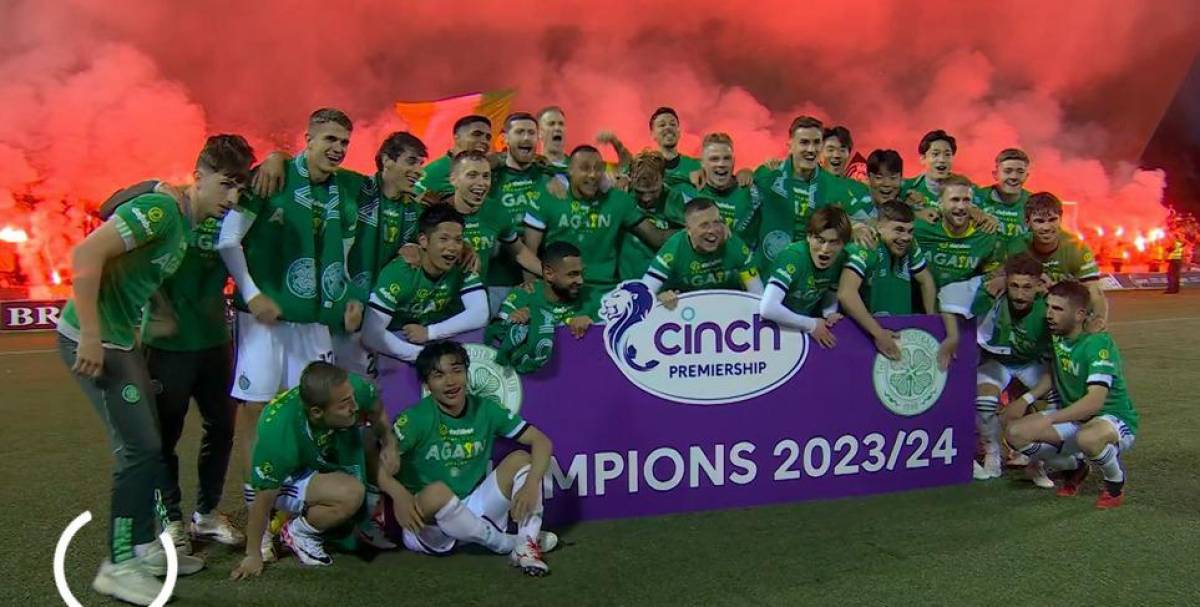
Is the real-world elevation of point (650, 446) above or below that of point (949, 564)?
above

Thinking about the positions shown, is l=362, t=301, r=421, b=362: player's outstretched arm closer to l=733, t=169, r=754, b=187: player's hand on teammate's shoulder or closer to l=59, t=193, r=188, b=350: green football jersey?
l=59, t=193, r=188, b=350: green football jersey

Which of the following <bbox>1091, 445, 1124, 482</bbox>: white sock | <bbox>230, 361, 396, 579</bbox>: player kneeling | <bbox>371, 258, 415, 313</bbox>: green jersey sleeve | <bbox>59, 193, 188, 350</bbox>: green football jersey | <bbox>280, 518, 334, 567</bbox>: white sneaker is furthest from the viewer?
<bbox>1091, 445, 1124, 482</bbox>: white sock

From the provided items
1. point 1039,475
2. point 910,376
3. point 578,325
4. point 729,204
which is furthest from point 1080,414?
point 578,325

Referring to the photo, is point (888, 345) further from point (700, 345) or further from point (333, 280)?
point (333, 280)

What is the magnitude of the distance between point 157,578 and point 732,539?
7.26ft

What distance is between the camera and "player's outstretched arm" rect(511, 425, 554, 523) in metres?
3.53

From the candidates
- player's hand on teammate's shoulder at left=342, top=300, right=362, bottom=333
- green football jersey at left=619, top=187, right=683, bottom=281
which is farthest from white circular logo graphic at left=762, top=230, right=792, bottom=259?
player's hand on teammate's shoulder at left=342, top=300, right=362, bottom=333

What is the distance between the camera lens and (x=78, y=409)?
708 centimetres

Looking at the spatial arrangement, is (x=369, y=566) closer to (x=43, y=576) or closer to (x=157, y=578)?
(x=157, y=578)

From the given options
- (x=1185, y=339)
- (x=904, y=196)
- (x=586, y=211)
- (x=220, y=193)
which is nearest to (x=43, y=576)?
(x=220, y=193)

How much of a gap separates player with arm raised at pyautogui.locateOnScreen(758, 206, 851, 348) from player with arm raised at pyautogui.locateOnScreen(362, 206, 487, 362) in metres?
1.38

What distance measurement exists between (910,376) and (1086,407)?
799mm

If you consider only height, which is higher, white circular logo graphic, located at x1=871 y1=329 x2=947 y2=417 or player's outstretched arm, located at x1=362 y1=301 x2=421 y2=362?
player's outstretched arm, located at x1=362 y1=301 x2=421 y2=362

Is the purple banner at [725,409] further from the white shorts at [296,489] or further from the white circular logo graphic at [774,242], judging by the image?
the white circular logo graphic at [774,242]
